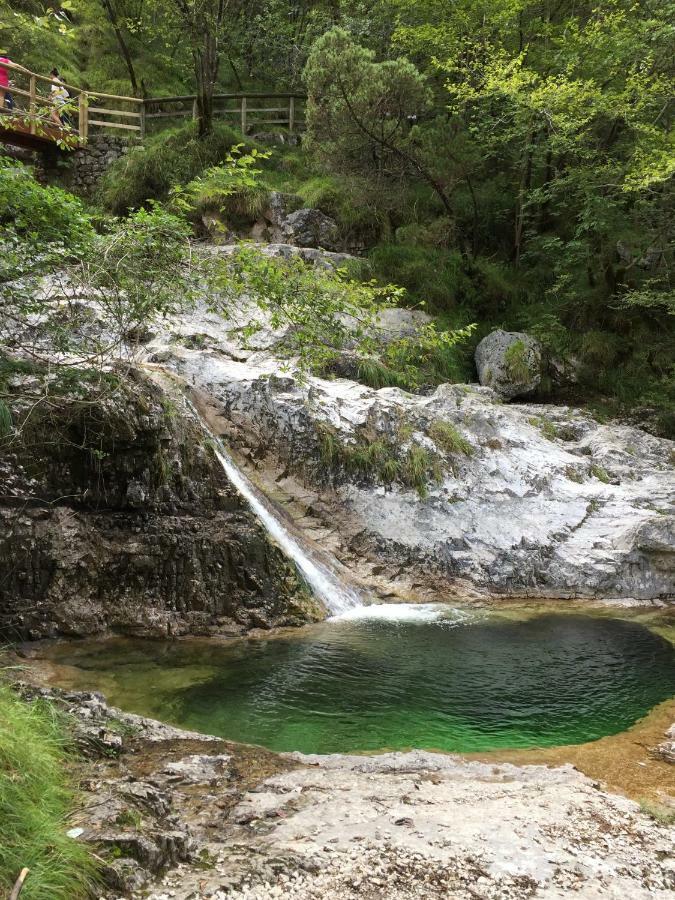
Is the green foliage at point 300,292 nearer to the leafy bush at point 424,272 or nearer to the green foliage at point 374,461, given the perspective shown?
the green foliage at point 374,461

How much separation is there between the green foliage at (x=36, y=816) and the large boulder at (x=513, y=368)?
46.6ft

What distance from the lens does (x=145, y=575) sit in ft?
27.7

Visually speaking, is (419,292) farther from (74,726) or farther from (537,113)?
(74,726)

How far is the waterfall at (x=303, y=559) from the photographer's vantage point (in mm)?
9367

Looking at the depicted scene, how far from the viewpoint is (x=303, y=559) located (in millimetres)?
9633

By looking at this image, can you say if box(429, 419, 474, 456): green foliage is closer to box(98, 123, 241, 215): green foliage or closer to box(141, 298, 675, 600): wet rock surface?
box(141, 298, 675, 600): wet rock surface

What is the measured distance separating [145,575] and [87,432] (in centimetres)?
195

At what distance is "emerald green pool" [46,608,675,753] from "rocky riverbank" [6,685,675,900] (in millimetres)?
772

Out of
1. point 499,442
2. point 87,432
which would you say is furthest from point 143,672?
point 499,442

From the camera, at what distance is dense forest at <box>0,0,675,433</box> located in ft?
51.4

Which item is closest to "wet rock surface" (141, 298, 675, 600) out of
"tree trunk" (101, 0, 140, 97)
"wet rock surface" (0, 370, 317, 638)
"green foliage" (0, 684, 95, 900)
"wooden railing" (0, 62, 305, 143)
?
"wet rock surface" (0, 370, 317, 638)

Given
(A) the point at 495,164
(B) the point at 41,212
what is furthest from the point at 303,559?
(A) the point at 495,164

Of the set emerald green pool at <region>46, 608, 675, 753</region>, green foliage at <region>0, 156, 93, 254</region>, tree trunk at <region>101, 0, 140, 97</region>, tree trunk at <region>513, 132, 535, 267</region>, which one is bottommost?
emerald green pool at <region>46, 608, 675, 753</region>

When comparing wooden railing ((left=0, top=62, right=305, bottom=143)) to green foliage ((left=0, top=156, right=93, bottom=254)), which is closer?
green foliage ((left=0, top=156, right=93, bottom=254))
